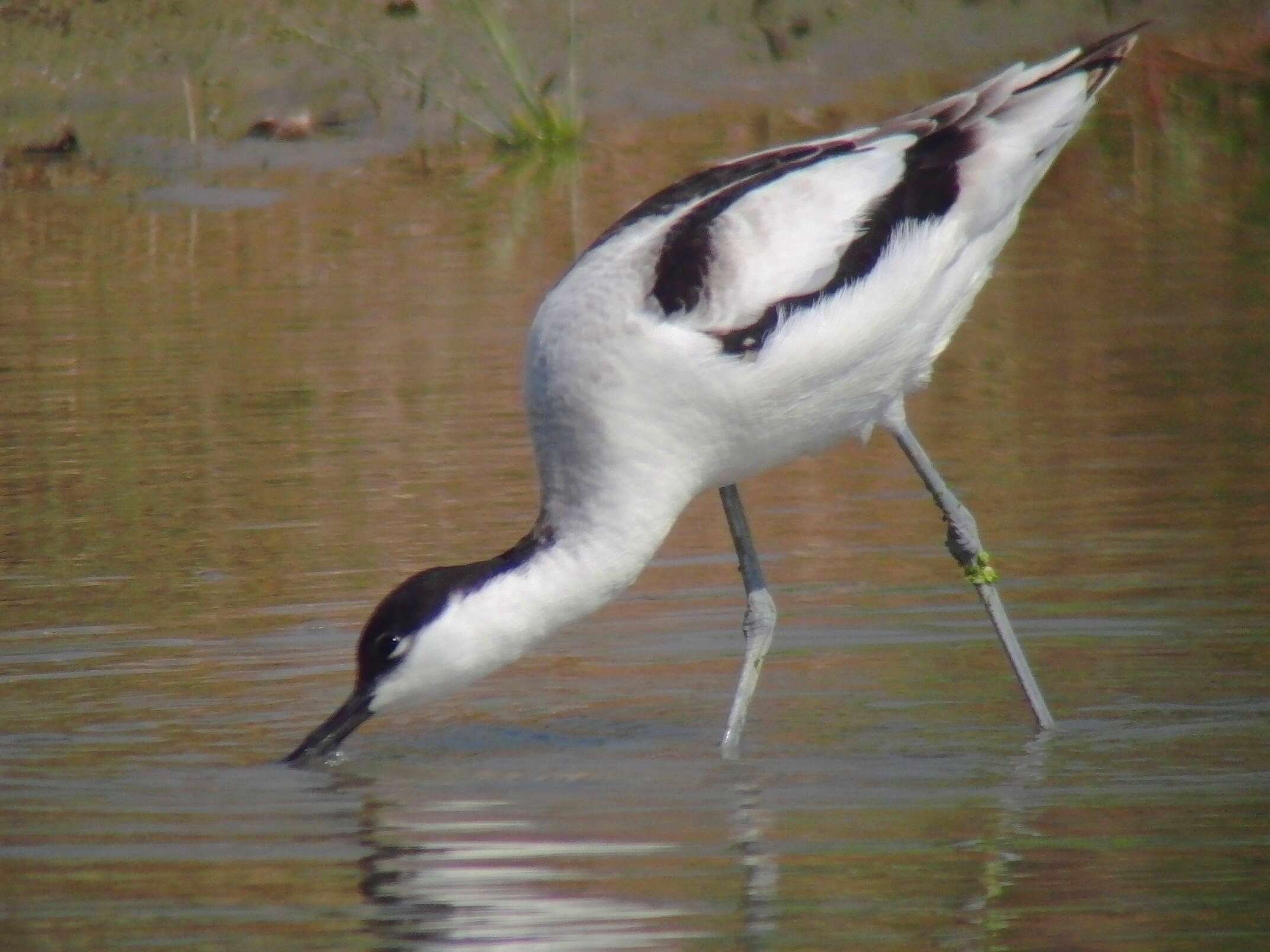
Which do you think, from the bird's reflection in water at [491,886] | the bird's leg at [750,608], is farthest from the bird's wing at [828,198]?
the bird's reflection in water at [491,886]

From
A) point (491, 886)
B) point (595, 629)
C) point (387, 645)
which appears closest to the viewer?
point (491, 886)

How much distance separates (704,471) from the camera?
6.02 metres

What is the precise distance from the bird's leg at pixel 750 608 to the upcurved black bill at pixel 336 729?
0.87 m

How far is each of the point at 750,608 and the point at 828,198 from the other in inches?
41.9

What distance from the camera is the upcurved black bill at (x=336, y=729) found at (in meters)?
5.95

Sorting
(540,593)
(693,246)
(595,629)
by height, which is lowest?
(595,629)

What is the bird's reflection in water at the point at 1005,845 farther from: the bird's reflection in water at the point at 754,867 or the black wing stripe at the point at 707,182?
the black wing stripe at the point at 707,182

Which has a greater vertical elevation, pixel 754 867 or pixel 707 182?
pixel 707 182

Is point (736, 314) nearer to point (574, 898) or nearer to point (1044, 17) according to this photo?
point (574, 898)

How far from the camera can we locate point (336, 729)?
5965mm

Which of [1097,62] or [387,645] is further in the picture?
[1097,62]

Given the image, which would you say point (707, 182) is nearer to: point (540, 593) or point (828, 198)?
point (828, 198)

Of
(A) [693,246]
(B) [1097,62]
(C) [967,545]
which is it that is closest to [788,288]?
(A) [693,246]

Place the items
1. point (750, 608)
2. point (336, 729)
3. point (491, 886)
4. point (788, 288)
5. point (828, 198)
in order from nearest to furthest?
point (491, 886), point (336, 729), point (788, 288), point (828, 198), point (750, 608)
